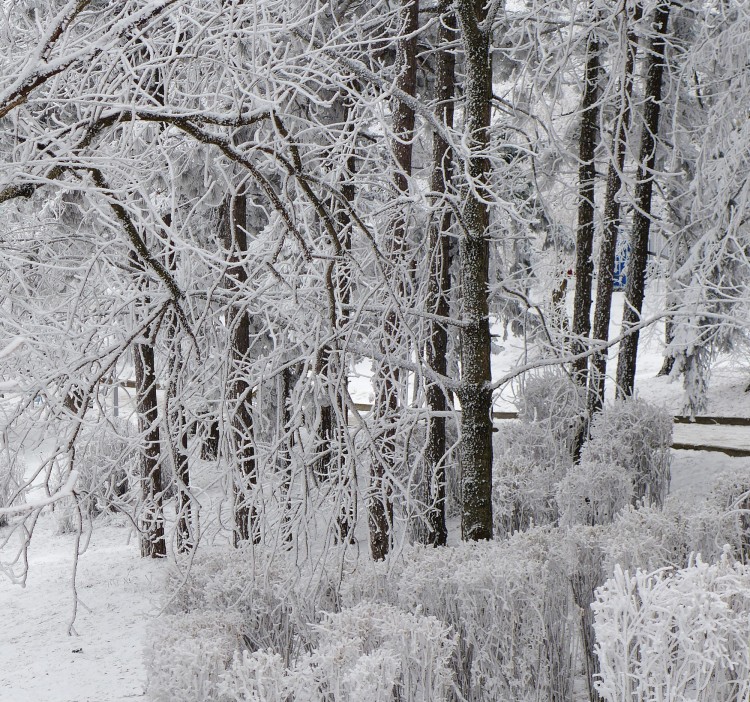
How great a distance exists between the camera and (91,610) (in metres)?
5.66

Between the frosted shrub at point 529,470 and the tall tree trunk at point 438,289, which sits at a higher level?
the tall tree trunk at point 438,289

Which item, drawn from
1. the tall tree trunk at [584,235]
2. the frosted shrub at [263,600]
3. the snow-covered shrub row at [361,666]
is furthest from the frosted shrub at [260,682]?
the tall tree trunk at [584,235]

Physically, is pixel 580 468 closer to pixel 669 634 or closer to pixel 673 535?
pixel 673 535

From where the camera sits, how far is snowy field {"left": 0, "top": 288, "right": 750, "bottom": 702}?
651 cm

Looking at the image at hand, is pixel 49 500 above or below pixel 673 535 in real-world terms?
above

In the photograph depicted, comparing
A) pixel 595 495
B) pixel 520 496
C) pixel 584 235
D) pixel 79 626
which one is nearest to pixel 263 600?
pixel 79 626

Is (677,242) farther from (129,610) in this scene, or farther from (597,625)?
(597,625)

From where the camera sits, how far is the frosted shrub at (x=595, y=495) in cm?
806

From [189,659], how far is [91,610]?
223cm

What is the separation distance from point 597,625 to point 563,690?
1.82m

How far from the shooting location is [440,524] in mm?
8648

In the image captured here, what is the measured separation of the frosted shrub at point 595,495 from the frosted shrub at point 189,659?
4736 millimetres

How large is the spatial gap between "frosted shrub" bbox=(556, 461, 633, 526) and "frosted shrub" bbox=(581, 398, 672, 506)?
3.75 feet

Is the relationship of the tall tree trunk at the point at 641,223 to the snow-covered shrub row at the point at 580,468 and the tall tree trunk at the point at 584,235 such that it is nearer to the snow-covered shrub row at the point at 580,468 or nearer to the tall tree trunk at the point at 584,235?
the tall tree trunk at the point at 584,235
